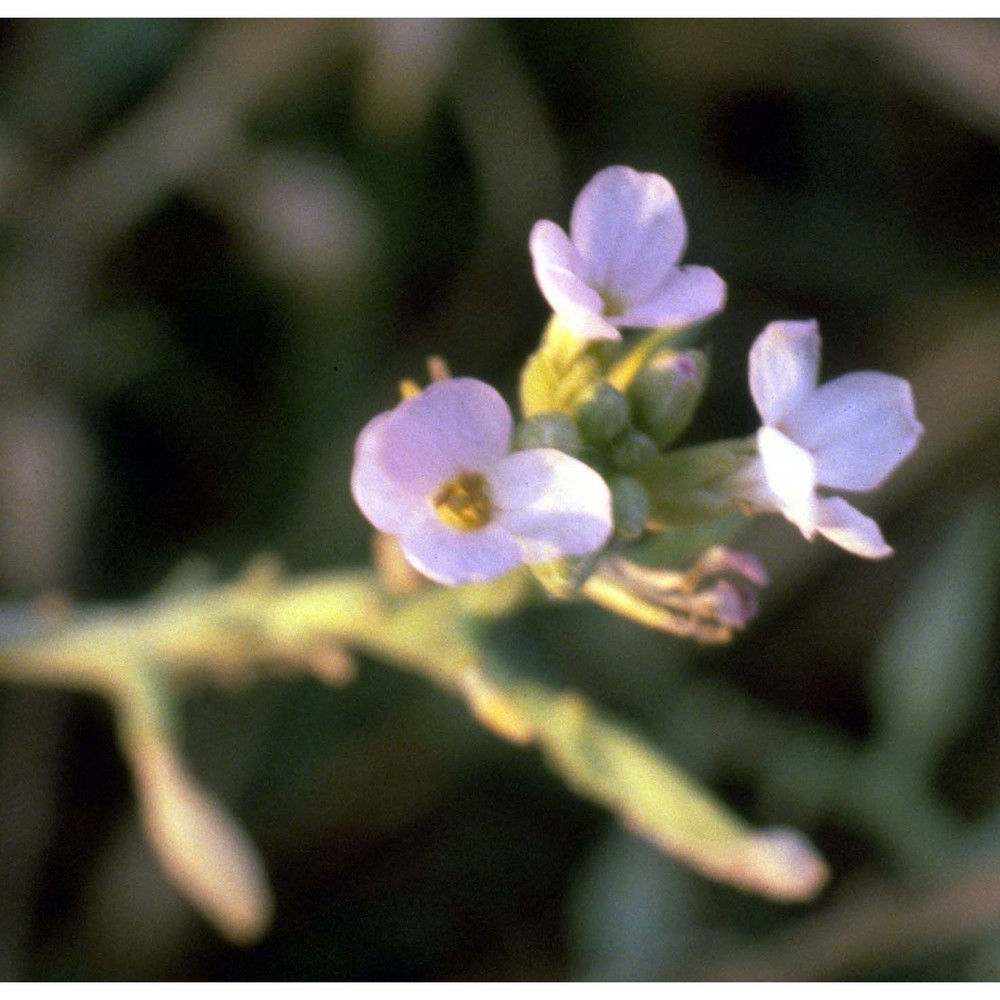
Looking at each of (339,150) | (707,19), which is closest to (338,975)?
(339,150)

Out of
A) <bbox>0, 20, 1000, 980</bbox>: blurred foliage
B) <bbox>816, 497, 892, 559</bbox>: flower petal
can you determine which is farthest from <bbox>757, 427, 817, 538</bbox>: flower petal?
<bbox>0, 20, 1000, 980</bbox>: blurred foliage

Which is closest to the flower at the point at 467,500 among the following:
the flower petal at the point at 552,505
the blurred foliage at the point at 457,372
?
the flower petal at the point at 552,505

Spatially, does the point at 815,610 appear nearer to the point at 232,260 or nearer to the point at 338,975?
the point at 338,975

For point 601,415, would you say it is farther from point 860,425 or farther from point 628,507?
point 860,425

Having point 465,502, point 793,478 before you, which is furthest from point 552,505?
point 793,478

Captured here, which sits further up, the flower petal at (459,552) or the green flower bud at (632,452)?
the green flower bud at (632,452)

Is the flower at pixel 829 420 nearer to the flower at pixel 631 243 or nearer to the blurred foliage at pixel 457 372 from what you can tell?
the flower at pixel 631 243
